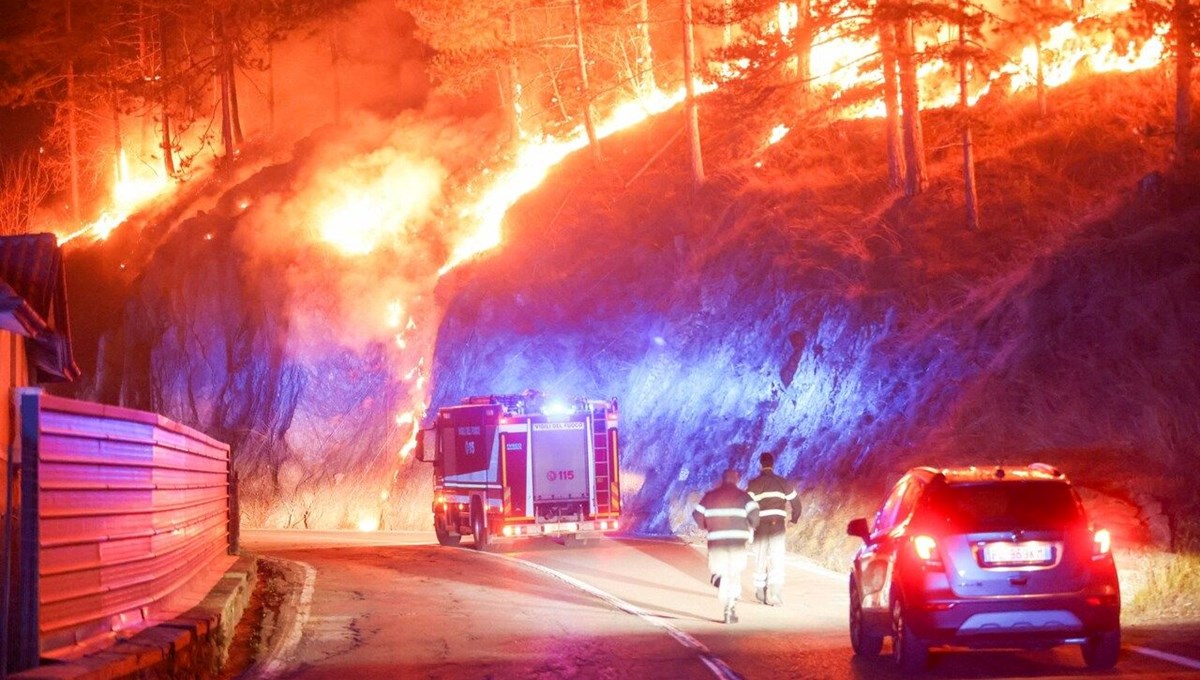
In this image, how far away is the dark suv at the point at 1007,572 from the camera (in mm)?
11094

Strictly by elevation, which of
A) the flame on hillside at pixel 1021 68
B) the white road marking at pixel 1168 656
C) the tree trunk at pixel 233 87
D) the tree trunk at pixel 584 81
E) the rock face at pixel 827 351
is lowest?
the white road marking at pixel 1168 656

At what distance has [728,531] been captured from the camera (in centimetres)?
1603

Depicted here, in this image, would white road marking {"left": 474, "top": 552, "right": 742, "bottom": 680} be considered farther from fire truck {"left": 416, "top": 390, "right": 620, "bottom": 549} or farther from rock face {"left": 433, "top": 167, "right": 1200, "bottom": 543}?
rock face {"left": 433, "top": 167, "right": 1200, "bottom": 543}

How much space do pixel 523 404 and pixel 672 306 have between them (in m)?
9.89

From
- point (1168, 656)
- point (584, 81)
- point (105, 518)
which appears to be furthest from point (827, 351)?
point (105, 518)

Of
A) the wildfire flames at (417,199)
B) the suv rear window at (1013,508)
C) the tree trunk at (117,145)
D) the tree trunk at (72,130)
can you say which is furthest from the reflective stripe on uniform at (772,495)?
the tree trunk at (117,145)

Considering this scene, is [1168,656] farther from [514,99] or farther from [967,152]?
[514,99]

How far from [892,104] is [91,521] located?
25.7m

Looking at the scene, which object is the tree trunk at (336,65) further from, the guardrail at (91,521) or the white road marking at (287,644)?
the guardrail at (91,521)

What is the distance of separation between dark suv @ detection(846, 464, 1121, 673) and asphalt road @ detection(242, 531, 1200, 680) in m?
0.40

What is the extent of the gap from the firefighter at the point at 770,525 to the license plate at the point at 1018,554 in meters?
5.77

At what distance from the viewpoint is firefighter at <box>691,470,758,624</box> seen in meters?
15.7

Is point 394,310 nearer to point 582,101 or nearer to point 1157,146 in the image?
point 582,101

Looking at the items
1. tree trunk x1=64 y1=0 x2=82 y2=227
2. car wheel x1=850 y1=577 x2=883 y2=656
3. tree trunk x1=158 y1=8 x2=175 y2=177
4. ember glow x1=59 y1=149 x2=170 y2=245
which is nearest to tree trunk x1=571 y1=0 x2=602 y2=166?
tree trunk x1=158 y1=8 x2=175 y2=177
